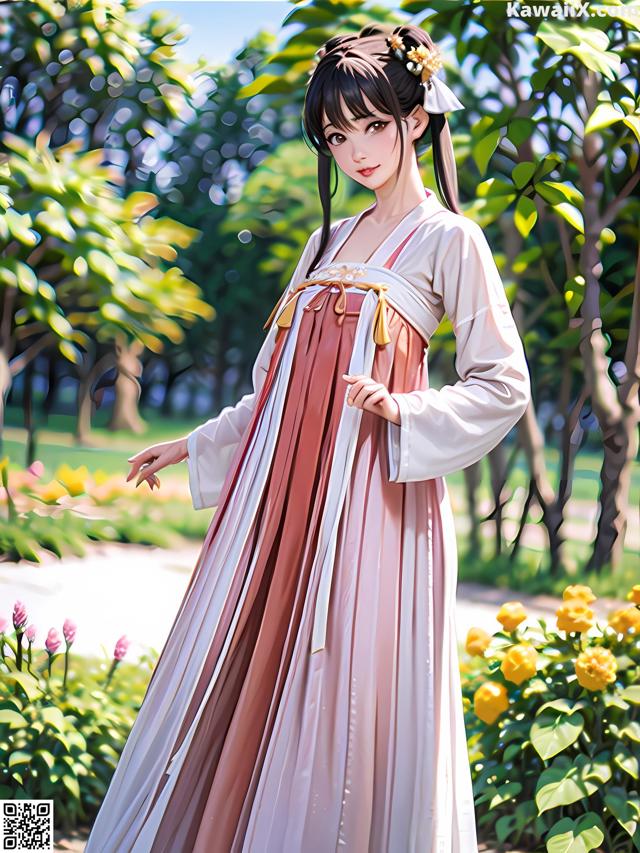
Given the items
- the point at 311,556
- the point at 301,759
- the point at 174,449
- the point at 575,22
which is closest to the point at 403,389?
the point at 311,556

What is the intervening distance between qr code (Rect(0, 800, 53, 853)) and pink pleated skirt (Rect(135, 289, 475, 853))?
1.92ft

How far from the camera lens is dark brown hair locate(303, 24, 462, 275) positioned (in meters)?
1.56

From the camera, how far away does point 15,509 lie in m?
2.61

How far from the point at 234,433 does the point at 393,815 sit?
71 cm

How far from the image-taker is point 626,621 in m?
2.23

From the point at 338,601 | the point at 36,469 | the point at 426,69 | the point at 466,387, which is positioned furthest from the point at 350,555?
the point at 36,469

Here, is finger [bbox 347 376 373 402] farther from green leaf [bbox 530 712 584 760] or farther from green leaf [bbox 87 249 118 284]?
green leaf [bbox 87 249 118 284]

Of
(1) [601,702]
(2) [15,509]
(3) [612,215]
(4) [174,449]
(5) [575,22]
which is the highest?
(5) [575,22]

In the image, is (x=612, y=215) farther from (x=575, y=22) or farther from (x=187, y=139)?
(x=187, y=139)

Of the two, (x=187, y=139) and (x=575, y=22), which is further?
Answer: (x=187, y=139)

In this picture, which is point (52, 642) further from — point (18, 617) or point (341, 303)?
point (341, 303)

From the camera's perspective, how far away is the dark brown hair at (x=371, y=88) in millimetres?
1558

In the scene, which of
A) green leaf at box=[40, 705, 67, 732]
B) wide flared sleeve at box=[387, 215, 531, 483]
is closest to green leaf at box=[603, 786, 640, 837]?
wide flared sleeve at box=[387, 215, 531, 483]

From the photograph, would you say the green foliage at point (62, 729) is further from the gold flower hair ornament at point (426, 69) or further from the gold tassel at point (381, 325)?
the gold flower hair ornament at point (426, 69)
